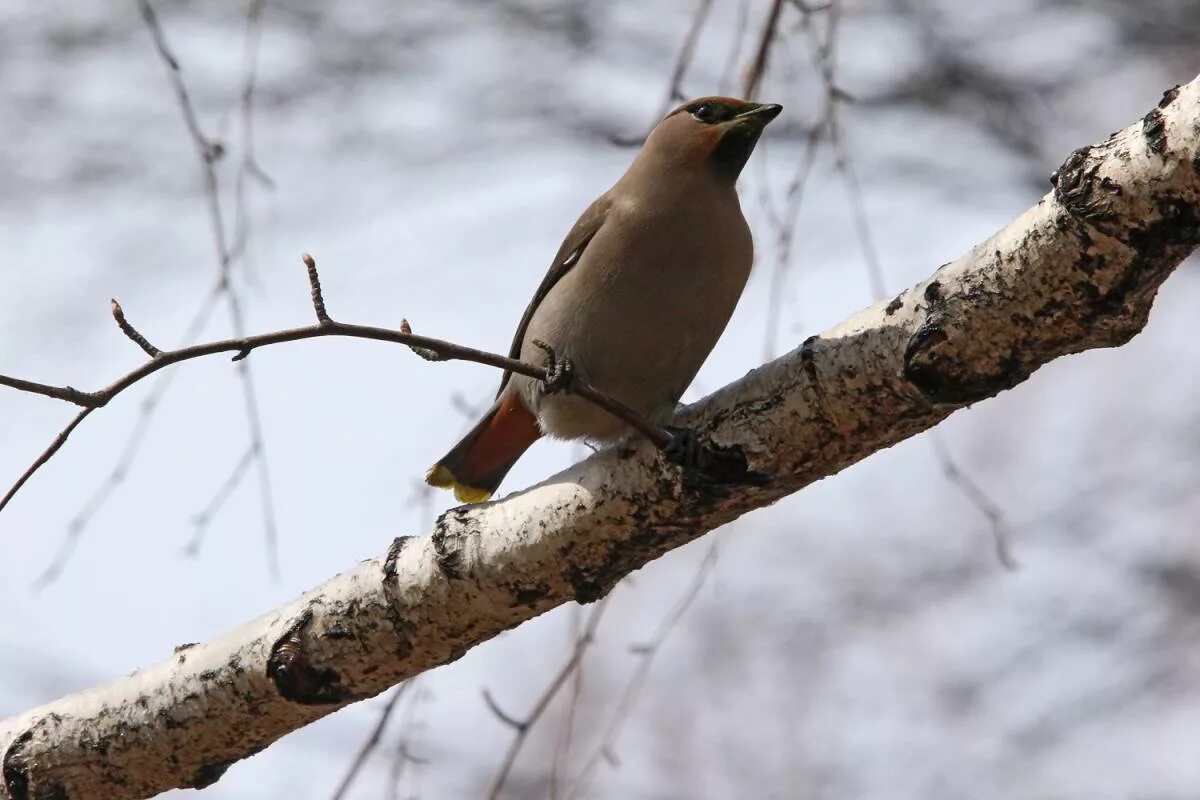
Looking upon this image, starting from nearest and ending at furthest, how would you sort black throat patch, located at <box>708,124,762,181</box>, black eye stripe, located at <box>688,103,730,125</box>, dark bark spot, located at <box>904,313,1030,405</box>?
dark bark spot, located at <box>904,313,1030,405</box> < black throat patch, located at <box>708,124,762,181</box> < black eye stripe, located at <box>688,103,730,125</box>

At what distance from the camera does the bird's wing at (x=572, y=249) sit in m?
4.35

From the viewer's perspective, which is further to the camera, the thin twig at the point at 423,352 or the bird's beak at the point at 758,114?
the bird's beak at the point at 758,114

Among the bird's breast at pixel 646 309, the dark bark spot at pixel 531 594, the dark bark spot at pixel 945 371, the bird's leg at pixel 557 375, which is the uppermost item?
the bird's breast at pixel 646 309

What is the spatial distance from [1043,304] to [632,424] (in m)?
0.80

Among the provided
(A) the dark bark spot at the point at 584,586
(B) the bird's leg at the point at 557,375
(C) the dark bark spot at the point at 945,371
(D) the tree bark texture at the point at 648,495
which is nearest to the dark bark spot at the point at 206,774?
(D) the tree bark texture at the point at 648,495

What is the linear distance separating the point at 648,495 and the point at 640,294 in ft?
3.90

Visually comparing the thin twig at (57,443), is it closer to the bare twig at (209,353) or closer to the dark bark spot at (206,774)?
the bare twig at (209,353)

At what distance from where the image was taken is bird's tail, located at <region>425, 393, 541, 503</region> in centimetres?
446

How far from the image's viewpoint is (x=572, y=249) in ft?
14.4

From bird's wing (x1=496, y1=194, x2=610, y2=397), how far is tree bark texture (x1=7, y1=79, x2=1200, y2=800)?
124cm

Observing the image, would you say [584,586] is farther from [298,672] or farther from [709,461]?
[298,672]

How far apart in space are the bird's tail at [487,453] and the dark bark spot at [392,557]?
1.19 m

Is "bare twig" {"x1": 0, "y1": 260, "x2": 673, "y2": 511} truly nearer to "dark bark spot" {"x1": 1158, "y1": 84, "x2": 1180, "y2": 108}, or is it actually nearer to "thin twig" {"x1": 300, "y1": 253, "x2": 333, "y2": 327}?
"thin twig" {"x1": 300, "y1": 253, "x2": 333, "y2": 327}

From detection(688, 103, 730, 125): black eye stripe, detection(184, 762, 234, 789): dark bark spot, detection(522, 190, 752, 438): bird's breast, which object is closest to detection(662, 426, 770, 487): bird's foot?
detection(522, 190, 752, 438): bird's breast
